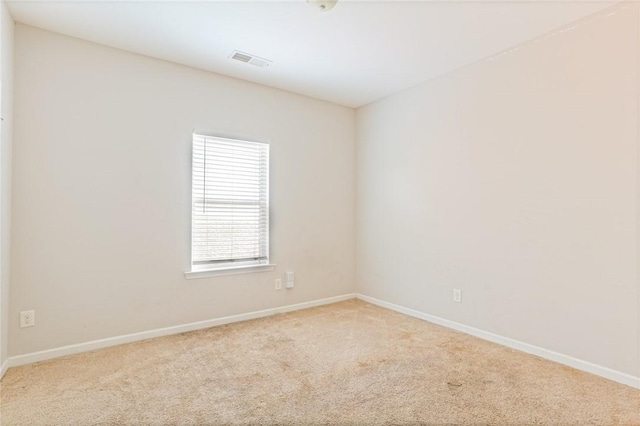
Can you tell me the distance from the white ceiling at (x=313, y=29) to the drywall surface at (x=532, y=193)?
0.31 m

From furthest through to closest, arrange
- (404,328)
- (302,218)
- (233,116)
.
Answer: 1. (302,218)
2. (233,116)
3. (404,328)

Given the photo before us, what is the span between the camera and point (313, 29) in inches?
101

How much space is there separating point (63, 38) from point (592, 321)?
4578 mm

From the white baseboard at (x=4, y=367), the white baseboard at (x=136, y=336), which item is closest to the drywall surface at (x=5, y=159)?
the white baseboard at (x=4, y=367)

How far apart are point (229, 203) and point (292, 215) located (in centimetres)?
78

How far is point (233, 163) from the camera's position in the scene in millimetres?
3510

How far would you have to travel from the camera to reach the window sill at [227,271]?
3235mm

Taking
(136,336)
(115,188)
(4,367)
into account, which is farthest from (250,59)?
(4,367)

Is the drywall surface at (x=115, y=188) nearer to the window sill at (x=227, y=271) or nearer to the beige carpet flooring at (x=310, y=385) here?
the window sill at (x=227, y=271)

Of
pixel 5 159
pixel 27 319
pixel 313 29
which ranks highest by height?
pixel 313 29

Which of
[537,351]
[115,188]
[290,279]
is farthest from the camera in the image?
[290,279]

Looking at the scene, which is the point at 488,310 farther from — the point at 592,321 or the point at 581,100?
the point at 581,100

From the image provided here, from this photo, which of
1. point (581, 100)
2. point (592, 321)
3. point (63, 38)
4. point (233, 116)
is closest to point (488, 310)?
point (592, 321)

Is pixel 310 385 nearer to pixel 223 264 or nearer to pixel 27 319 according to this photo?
pixel 223 264
